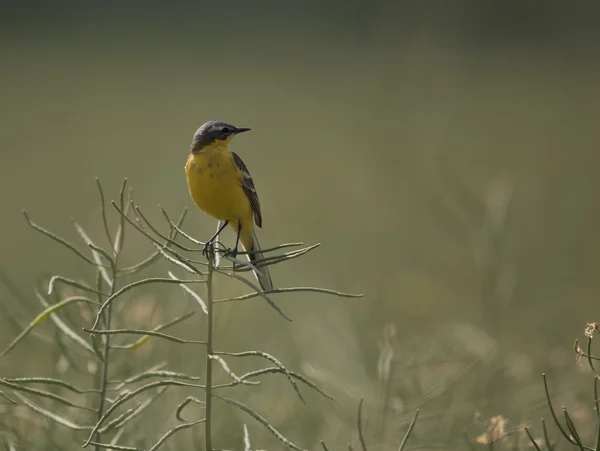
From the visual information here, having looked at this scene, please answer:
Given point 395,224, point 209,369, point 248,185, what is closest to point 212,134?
point 248,185

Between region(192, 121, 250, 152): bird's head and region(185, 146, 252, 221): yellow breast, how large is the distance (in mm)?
55

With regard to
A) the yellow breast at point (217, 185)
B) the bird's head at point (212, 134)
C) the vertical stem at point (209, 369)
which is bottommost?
the vertical stem at point (209, 369)

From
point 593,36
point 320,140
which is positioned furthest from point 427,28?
point 593,36

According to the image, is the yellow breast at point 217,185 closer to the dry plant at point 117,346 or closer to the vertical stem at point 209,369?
the dry plant at point 117,346

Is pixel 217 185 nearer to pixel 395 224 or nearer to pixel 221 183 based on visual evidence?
pixel 221 183

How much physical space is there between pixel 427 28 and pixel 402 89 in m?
10.8

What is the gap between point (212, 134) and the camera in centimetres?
361

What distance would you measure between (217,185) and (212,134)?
0.32 metres

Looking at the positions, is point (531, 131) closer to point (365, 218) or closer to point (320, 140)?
point (320, 140)

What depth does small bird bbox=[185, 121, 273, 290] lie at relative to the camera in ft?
11.0

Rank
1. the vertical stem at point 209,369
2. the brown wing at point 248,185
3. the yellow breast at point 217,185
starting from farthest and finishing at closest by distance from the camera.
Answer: the brown wing at point 248,185, the yellow breast at point 217,185, the vertical stem at point 209,369

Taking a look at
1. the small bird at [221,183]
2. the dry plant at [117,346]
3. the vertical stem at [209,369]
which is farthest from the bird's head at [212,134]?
the vertical stem at [209,369]

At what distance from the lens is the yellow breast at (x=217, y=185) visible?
3336mm

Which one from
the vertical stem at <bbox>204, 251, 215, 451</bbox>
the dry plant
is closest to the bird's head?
the dry plant
